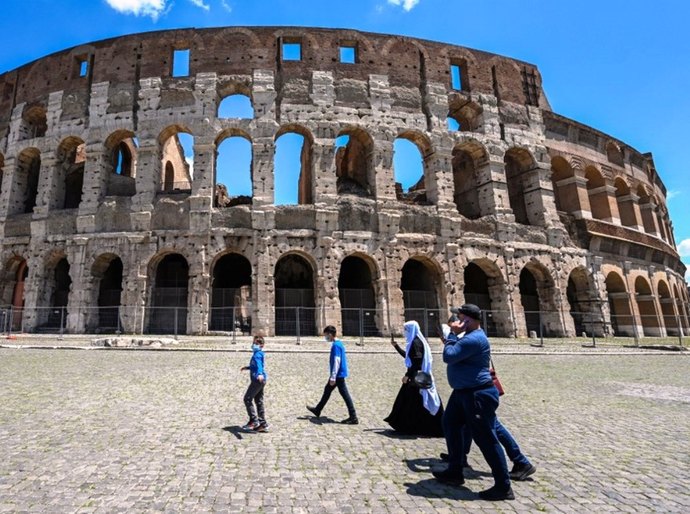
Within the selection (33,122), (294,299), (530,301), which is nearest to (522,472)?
(294,299)

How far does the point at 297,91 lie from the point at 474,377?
1929 cm

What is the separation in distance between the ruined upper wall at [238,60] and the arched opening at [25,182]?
2964 millimetres

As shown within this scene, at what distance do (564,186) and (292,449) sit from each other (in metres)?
24.5

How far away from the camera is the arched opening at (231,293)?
701 inches

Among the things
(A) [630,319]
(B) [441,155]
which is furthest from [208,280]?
(A) [630,319]

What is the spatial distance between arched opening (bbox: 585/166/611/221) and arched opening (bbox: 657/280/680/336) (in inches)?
261

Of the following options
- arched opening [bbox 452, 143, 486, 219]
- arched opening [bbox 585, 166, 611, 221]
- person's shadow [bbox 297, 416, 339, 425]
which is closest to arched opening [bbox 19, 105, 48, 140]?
arched opening [bbox 452, 143, 486, 219]

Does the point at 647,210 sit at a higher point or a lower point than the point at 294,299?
higher

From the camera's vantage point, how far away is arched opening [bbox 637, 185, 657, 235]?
27734mm

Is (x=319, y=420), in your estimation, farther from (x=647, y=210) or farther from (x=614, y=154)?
(x=647, y=210)

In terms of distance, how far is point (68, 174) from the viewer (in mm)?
21953

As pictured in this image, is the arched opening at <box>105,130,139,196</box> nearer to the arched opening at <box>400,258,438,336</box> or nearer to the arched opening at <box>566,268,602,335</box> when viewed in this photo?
the arched opening at <box>400,258,438,336</box>

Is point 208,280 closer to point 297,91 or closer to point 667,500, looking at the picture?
point 297,91

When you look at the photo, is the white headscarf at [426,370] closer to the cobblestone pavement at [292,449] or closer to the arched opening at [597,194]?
the cobblestone pavement at [292,449]
